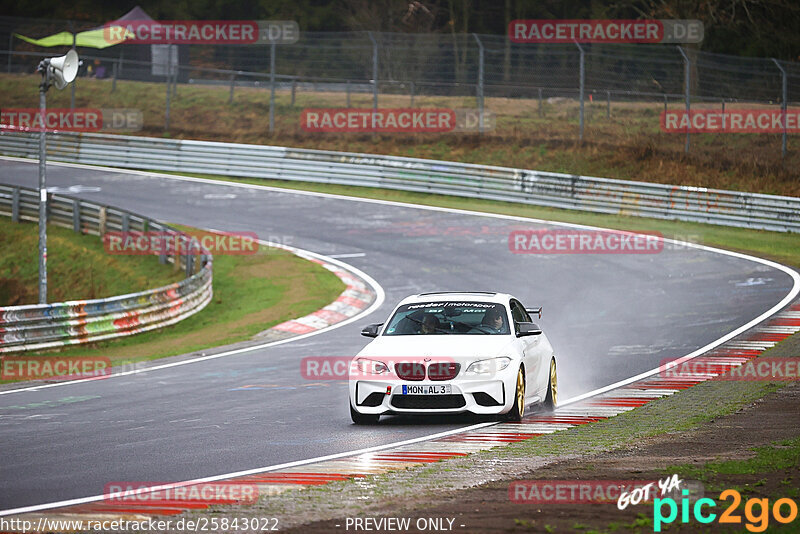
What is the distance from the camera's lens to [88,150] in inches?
1657

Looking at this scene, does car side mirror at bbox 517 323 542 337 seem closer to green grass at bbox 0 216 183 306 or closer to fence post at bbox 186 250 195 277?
fence post at bbox 186 250 195 277

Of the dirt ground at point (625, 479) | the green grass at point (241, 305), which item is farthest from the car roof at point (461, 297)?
the green grass at point (241, 305)

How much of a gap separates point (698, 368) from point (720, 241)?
1399 centimetres

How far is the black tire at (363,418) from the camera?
36.7 ft

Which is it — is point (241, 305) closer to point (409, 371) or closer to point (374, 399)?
point (374, 399)

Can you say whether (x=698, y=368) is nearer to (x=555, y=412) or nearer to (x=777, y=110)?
(x=555, y=412)

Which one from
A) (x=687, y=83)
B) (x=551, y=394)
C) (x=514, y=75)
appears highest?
(x=514, y=75)

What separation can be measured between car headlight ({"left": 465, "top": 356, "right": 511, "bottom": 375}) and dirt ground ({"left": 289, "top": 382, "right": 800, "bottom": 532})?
1764mm

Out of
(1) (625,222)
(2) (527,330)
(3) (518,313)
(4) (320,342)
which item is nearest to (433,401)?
(2) (527,330)

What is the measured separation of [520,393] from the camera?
1120cm

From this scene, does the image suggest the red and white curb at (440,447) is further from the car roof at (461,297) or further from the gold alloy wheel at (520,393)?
the car roof at (461,297)

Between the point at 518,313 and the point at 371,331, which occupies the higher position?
the point at 518,313

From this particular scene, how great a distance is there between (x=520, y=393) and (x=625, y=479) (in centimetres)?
375

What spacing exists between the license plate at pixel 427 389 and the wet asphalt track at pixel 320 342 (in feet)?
1.26
